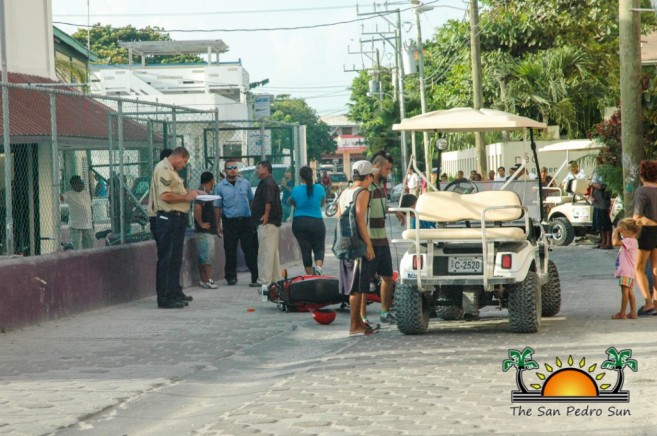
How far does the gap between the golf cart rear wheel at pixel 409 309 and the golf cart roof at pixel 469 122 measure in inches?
77.1

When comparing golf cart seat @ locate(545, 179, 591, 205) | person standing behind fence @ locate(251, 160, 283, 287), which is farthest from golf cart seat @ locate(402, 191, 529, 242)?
golf cart seat @ locate(545, 179, 591, 205)

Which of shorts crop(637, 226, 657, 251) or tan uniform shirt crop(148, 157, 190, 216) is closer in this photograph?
shorts crop(637, 226, 657, 251)

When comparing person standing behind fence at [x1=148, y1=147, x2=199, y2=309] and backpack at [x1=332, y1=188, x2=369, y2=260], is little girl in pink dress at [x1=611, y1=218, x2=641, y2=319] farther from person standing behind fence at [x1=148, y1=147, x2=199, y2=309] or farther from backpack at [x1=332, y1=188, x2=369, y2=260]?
person standing behind fence at [x1=148, y1=147, x2=199, y2=309]

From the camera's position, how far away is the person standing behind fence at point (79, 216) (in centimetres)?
1606

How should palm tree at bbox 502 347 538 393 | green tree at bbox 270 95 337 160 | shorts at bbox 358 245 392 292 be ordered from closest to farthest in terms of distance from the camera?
palm tree at bbox 502 347 538 393
shorts at bbox 358 245 392 292
green tree at bbox 270 95 337 160

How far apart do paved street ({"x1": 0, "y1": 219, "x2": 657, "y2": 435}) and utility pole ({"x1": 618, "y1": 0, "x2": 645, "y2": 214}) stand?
435 cm

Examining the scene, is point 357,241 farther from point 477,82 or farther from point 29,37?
point 477,82

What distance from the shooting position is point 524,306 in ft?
37.8

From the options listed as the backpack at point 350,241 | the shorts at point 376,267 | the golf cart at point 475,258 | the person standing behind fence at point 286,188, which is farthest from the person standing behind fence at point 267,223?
the person standing behind fence at point 286,188

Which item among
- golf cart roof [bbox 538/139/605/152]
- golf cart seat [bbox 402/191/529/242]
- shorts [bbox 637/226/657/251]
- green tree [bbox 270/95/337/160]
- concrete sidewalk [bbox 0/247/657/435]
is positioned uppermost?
green tree [bbox 270/95/337/160]

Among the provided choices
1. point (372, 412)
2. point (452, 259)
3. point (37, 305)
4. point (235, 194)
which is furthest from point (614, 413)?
point (235, 194)

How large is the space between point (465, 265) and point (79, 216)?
637cm

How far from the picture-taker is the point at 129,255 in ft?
52.1

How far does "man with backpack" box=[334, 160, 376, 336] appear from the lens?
38.7ft
